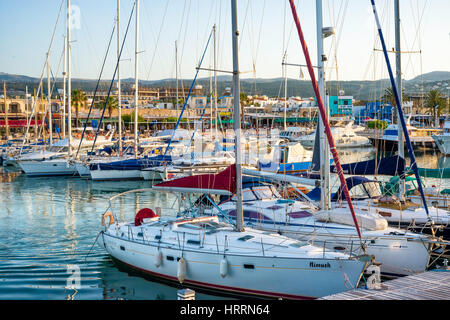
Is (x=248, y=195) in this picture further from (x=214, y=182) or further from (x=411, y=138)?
(x=411, y=138)

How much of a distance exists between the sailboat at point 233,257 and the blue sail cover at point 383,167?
9.24 metres

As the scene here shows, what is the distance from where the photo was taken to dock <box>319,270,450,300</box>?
35.3 ft

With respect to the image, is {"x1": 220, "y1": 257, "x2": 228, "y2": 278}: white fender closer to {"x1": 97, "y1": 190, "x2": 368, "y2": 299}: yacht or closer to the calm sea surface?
{"x1": 97, "y1": 190, "x2": 368, "y2": 299}: yacht

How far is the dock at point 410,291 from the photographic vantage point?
10773 millimetres

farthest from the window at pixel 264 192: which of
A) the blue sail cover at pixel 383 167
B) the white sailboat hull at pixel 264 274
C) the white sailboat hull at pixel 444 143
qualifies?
the white sailboat hull at pixel 444 143

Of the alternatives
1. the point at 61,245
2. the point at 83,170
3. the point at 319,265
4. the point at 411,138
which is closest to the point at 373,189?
the point at 319,265

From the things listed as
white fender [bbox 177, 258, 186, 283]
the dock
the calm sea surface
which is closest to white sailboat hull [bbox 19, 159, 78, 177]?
the calm sea surface

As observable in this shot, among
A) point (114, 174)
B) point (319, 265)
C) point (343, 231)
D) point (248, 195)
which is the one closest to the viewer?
point (319, 265)

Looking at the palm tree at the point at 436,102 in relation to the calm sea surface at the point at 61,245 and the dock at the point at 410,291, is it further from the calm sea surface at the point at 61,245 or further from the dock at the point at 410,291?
the dock at the point at 410,291

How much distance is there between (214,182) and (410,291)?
6.84 m

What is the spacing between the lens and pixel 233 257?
531 inches

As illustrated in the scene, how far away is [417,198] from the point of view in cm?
2169
